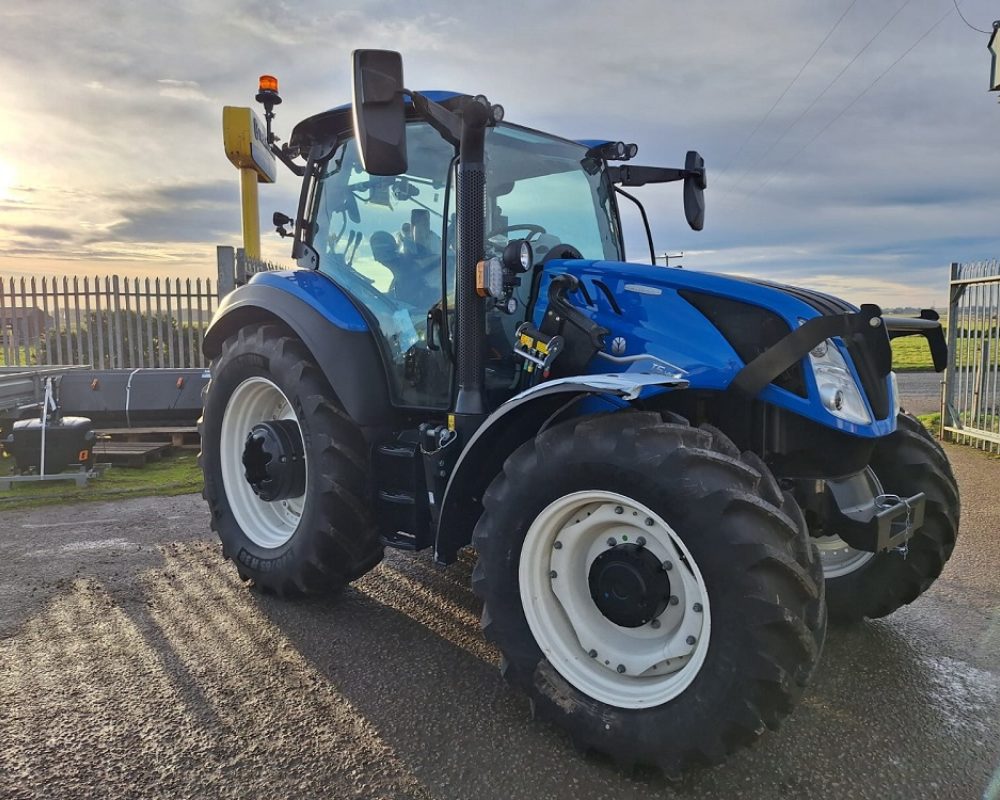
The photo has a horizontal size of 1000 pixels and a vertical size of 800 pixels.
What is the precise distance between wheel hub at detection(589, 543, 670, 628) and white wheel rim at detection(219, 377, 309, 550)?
7.26 feet

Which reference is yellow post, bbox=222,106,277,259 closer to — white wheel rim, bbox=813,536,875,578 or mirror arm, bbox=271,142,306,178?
mirror arm, bbox=271,142,306,178

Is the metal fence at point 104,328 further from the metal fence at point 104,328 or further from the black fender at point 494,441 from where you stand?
the black fender at point 494,441

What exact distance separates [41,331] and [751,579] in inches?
471

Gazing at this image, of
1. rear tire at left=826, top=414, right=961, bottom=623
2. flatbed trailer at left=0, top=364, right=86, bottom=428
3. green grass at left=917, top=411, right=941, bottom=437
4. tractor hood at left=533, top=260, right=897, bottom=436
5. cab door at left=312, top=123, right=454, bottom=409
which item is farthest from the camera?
green grass at left=917, top=411, right=941, bottom=437

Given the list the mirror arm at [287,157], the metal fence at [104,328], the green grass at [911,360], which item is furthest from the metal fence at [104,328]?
the green grass at [911,360]

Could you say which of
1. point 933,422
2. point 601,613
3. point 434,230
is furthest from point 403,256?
point 933,422

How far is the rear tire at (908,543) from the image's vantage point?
10.8 feet

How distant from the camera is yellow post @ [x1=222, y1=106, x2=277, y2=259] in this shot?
24.7 ft

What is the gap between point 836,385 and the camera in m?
2.69

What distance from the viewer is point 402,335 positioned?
11.9 feet

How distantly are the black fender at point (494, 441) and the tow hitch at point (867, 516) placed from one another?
806mm

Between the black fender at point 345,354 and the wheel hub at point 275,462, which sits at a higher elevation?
the black fender at point 345,354

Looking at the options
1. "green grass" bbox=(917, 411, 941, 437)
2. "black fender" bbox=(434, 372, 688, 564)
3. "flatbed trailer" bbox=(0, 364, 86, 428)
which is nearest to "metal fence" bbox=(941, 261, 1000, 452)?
"green grass" bbox=(917, 411, 941, 437)

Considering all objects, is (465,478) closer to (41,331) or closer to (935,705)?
(935,705)
